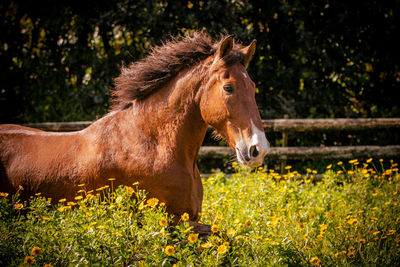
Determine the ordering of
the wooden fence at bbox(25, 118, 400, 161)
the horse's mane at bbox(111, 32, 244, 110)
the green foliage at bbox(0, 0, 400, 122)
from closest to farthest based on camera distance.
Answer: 1. the horse's mane at bbox(111, 32, 244, 110)
2. the wooden fence at bbox(25, 118, 400, 161)
3. the green foliage at bbox(0, 0, 400, 122)

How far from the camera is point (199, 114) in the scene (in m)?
2.83

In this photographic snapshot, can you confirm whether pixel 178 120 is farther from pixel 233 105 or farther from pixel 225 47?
pixel 225 47

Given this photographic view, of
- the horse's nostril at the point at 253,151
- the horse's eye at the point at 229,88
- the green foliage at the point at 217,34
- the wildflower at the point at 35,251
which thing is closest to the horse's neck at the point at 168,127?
the horse's eye at the point at 229,88

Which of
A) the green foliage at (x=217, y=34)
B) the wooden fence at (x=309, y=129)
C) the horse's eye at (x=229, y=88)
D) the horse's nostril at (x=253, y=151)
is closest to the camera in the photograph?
the horse's nostril at (x=253, y=151)

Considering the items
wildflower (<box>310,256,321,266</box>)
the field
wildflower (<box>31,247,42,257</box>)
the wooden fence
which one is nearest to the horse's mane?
the field

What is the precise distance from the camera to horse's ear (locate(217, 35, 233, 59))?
2666 mm

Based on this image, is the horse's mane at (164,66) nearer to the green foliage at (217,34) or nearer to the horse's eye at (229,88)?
the horse's eye at (229,88)

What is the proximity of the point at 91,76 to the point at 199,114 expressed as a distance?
4670mm

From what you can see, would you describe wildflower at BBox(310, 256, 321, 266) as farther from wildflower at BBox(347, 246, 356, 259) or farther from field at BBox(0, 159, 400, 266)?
wildflower at BBox(347, 246, 356, 259)

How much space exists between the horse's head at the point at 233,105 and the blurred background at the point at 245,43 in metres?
3.93

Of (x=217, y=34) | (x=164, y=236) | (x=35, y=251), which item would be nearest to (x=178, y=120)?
(x=164, y=236)

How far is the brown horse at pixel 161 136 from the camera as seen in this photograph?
2.67 meters

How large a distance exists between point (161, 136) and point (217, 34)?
416 centimetres

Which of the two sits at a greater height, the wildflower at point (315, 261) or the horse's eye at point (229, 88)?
the horse's eye at point (229, 88)
